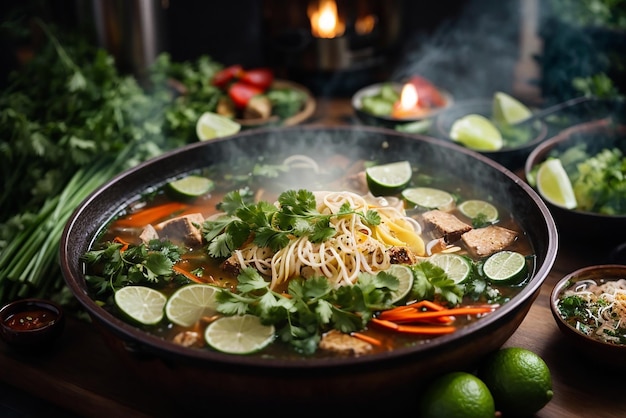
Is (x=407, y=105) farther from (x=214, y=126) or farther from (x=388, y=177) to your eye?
(x=388, y=177)

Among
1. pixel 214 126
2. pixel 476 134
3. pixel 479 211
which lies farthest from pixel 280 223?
pixel 476 134

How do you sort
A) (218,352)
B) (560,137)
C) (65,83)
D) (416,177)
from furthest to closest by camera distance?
(65,83), (560,137), (416,177), (218,352)

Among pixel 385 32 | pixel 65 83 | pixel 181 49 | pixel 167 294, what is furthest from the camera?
pixel 181 49

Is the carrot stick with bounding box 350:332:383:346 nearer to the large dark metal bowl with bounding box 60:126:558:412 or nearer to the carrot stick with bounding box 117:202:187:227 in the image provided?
the large dark metal bowl with bounding box 60:126:558:412

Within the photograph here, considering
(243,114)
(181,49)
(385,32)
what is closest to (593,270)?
(243,114)

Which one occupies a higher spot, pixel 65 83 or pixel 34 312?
pixel 65 83

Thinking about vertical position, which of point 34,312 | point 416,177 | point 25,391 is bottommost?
point 25,391

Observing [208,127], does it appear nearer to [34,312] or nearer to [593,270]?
[34,312]

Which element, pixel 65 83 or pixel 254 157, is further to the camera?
pixel 65 83
